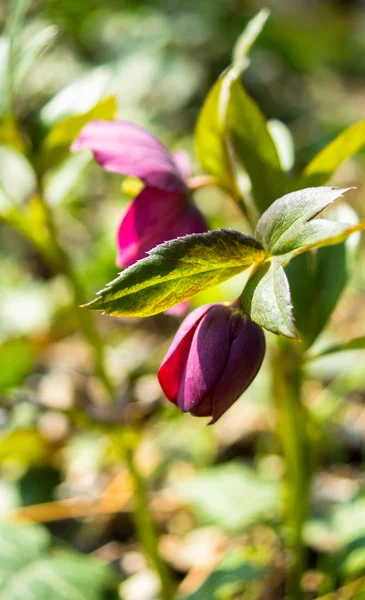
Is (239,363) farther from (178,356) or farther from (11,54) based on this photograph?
(11,54)

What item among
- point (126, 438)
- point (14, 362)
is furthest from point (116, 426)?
point (14, 362)

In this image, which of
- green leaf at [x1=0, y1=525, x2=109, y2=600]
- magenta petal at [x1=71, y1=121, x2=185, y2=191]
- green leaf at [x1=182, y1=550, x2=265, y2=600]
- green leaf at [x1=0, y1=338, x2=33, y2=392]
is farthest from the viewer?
green leaf at [x1=0, y1=338, x2=33, y2=392]

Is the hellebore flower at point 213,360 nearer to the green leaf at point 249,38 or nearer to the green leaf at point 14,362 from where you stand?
the green leaf at point 249,38

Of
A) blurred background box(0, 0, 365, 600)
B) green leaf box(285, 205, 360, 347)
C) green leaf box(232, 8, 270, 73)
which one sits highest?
green leaf box(232, 8, 270, 73)

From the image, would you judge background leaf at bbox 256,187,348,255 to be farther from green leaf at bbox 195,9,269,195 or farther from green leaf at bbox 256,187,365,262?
green leaf at bbox 195,9,269,195

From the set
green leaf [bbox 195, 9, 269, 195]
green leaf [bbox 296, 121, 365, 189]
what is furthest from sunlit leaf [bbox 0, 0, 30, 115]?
green leaf [bbox 296, 121, 365, 189]

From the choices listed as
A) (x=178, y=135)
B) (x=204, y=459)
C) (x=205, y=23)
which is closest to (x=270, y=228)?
(x=204, y=459)
